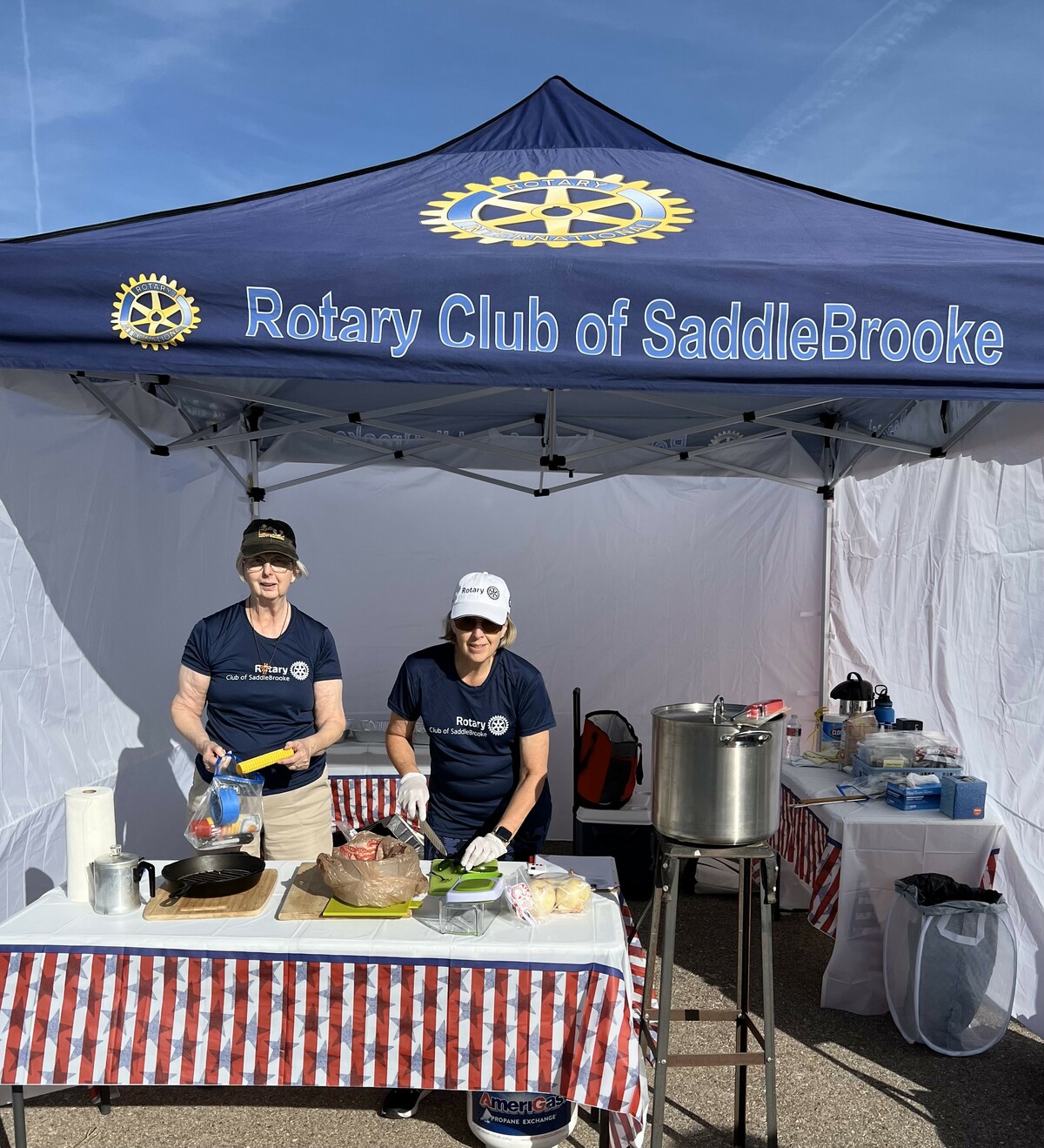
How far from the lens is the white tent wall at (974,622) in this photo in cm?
309

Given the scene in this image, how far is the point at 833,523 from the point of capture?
5355 millimetres

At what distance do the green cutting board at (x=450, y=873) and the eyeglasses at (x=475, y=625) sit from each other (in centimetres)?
60

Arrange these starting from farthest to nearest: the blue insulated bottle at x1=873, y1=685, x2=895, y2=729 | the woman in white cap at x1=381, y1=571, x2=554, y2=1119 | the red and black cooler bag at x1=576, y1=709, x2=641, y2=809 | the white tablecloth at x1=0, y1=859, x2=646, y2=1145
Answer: the red and black cooler bag at x1=576, y1=709, x2=641, y2=809 → the blue insulated bottle at x1=873, y1=685, x2=895, y2=729 → the woman in white cap at x1=381, y1=571, x2=554, y2=1119 → the white tablecloth at x1=0, y1=859, x2=646, y2=1145

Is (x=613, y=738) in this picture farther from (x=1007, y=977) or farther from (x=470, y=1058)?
(x=470, y=1058)

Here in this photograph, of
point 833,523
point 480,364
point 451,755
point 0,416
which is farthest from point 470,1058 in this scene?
point 833,523

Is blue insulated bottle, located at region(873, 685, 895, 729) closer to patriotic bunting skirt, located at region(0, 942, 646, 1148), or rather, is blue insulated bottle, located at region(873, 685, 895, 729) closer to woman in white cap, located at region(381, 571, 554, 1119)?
woman in white cap, located at region(381, 571, 554, 1119)

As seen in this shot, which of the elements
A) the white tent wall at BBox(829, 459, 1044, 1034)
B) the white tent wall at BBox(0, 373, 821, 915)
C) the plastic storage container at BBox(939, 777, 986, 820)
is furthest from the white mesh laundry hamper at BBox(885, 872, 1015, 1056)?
the white tent wall at BBox(0, 373, 821, 915)

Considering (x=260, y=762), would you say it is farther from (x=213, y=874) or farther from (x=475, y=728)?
(x=475, y=728)

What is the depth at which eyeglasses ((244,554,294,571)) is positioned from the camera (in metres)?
2.80

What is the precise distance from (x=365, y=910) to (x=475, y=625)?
0.76 meters

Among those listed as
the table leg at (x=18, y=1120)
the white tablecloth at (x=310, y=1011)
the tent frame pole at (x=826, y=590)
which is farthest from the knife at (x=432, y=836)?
the tent frame pole at (x=826, y=590)

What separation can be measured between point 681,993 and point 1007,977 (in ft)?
3.63

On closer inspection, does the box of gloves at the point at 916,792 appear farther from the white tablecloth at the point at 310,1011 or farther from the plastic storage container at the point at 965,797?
the white tablecloth at the point at 310,1011

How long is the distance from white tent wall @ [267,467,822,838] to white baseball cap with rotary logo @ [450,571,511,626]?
9.67ft
